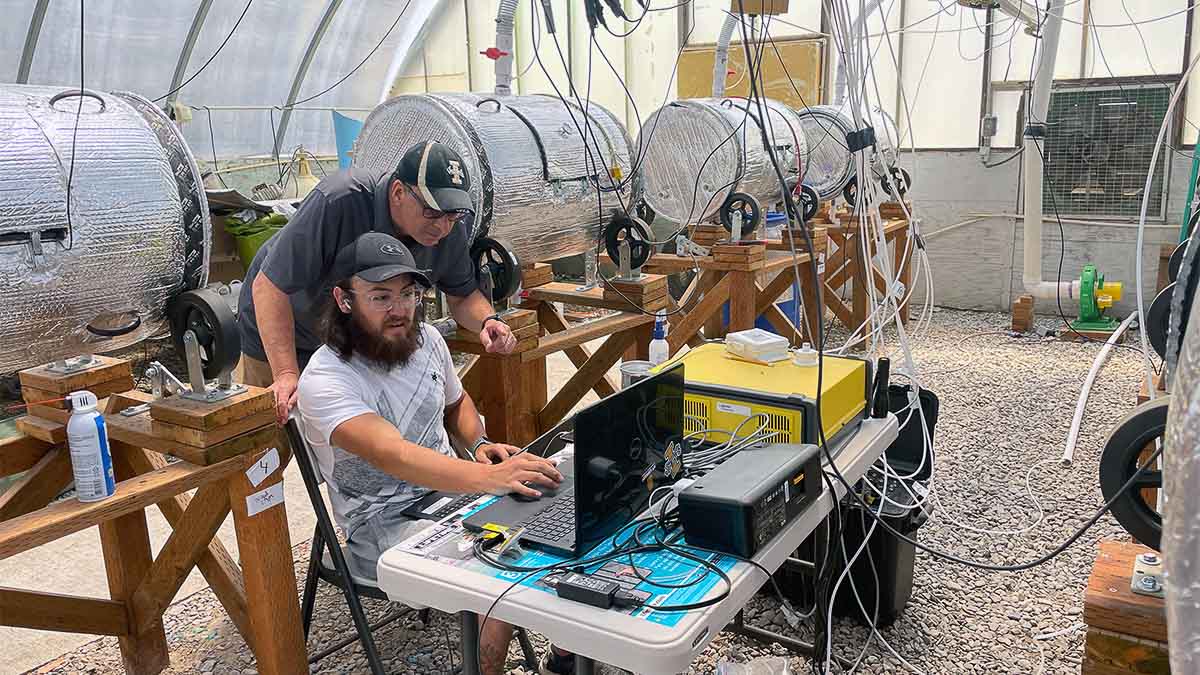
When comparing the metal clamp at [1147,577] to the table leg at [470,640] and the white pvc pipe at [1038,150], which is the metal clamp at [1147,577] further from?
the white pvc pipe at [1038,150]

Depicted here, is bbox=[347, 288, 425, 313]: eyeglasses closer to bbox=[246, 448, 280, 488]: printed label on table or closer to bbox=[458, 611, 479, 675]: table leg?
bbox=[246, 448, 280, 488]: printed label on table

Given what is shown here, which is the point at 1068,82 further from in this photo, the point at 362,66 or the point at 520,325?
the point at 362,66

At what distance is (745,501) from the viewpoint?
1498mm

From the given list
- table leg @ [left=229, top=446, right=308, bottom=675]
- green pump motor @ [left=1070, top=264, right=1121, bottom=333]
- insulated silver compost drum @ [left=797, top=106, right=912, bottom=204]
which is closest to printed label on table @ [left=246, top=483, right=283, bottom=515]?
Result: table leg @ [left=229, top=446, right=308, bottom=675]

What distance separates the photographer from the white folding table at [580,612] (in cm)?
129

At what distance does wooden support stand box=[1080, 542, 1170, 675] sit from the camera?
4.56 ft

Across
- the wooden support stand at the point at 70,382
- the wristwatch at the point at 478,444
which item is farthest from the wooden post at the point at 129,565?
the wristwatch at the point at 478,444

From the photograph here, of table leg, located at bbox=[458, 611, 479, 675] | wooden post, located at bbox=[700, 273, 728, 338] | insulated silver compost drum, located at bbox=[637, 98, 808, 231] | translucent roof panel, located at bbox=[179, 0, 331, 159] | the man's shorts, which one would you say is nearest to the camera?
table leg, located at bbox=[458, 611, 479, 675]

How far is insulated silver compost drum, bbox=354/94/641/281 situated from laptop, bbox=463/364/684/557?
1.38 m

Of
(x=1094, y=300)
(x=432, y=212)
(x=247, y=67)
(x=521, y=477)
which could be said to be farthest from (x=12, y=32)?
(x=1094, y=300)

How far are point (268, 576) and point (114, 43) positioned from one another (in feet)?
20.7

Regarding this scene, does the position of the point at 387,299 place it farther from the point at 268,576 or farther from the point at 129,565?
the point at 129,565

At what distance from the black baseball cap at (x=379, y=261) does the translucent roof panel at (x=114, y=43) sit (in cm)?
529

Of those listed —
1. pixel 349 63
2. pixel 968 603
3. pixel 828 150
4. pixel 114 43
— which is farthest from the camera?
pixel 349 63
